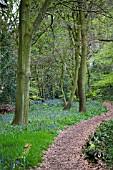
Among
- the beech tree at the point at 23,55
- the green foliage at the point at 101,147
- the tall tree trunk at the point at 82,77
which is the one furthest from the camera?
the tall tree trunk at the point at 82,77

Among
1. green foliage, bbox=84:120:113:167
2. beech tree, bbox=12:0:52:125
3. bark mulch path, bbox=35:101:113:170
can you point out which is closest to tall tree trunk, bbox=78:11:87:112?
green foliage, bbox=84:120:113:167

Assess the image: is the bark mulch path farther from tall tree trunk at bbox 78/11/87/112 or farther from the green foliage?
tall tree trunk at bbox 78/11/87/112

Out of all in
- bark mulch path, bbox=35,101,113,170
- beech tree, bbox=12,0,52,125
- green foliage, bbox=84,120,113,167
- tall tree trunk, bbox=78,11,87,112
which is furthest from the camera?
tall tree trunk, bbox=78,11,87,112

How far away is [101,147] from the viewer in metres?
8.26

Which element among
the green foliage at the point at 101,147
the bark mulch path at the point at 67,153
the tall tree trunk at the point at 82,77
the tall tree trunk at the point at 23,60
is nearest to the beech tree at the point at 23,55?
the tall tree trunk at the point at 23,60

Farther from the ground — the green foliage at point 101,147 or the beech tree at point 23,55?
the beech tree at point 23,55

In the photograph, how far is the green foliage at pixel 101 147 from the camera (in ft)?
22.9

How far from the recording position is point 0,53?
18531mm

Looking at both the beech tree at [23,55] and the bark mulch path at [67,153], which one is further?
the beech tree at [23,55]

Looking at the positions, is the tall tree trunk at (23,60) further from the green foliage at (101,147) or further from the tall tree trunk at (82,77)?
the tall tree trunk at (82,77)

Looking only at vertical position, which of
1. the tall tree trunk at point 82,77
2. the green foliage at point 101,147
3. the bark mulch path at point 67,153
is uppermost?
the tall tree trunk at point 82,77

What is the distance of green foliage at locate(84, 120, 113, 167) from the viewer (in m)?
6.99

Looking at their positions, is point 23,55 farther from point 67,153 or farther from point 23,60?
point 67,153

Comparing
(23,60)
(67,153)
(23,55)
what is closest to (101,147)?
(67,153)
